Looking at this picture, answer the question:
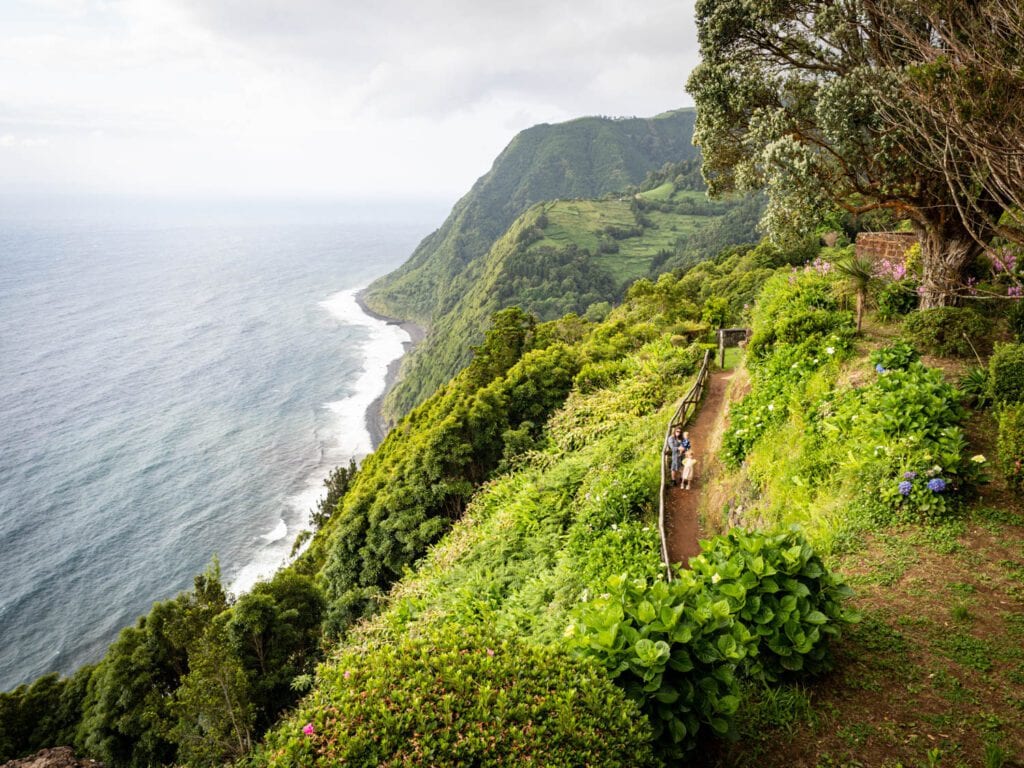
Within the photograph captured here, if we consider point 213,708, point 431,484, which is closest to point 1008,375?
point 431,484

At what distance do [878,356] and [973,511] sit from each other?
12.2 ft

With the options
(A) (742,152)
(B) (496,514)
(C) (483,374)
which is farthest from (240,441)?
(A) (742,152)

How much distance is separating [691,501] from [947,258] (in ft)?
23.5

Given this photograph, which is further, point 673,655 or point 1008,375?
point 1008,375

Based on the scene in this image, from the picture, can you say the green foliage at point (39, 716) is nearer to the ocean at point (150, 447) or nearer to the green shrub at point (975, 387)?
the ocean at point (150, 447)

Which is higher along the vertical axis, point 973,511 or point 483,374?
point 973,511

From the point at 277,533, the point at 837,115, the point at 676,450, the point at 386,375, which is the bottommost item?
the point at 277,533

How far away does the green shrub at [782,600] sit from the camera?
16.5 feet

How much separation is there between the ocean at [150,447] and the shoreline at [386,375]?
5.73ft

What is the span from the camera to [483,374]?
33.0 metres

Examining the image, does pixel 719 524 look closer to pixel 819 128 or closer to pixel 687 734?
pixel 687 734

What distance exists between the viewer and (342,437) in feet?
253

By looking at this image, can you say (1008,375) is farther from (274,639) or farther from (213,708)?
(274,639)

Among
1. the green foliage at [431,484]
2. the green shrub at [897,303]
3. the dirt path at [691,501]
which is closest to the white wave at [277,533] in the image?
the green foliage at [431,484]
